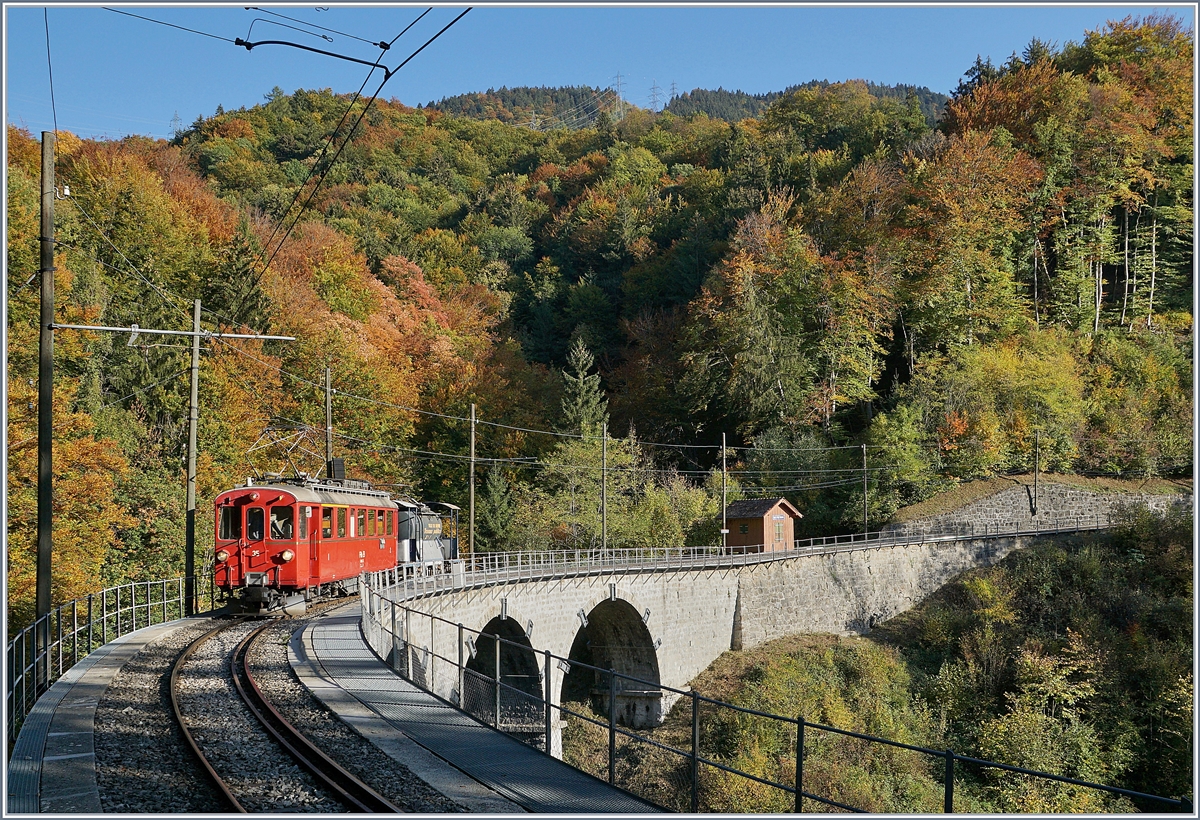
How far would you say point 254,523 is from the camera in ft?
71.7

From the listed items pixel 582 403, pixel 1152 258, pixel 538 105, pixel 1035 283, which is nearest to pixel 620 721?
pixel 582 403

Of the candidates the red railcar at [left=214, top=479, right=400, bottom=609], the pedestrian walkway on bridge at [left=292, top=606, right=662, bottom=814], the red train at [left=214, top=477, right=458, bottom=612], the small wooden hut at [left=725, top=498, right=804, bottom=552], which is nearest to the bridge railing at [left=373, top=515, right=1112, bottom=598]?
the small wooden hut at [left=725, top=498, right=804, bottom=552]

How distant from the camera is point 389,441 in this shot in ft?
167

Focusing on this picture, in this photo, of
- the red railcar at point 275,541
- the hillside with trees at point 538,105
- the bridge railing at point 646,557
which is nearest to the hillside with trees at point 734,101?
the hillside with trees at point 538,105

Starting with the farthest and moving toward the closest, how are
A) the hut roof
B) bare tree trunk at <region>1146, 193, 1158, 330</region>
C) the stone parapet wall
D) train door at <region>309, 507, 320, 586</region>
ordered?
bare tree trunk at <region>1146, 193, 1158, 330</region> < the stone parapet wall < the hut roof < train door at <region>309, 507, 320, 586</region>

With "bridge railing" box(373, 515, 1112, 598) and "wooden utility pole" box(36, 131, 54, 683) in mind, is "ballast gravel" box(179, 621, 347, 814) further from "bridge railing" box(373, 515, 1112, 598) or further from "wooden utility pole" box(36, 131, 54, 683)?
"bridge railing" box(373, 515, 1112, 598)

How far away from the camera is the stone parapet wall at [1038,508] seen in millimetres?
52594

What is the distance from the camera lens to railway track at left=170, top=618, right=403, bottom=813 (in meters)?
8.34

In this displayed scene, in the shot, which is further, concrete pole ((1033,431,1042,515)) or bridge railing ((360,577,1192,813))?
concrete pole ((1033,431,1042,515))

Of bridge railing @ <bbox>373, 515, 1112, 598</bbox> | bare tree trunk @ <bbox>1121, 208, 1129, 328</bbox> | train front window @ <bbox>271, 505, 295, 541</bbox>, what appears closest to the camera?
train front window @ <bbox>271, 505, 295, 541</bbox>

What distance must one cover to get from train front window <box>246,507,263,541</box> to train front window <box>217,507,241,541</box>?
0.23m

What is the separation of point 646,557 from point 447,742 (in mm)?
37163

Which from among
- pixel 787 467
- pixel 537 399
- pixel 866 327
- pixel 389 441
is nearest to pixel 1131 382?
pixel 866 327

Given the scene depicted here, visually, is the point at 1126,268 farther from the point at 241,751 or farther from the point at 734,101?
the point at 734,101
